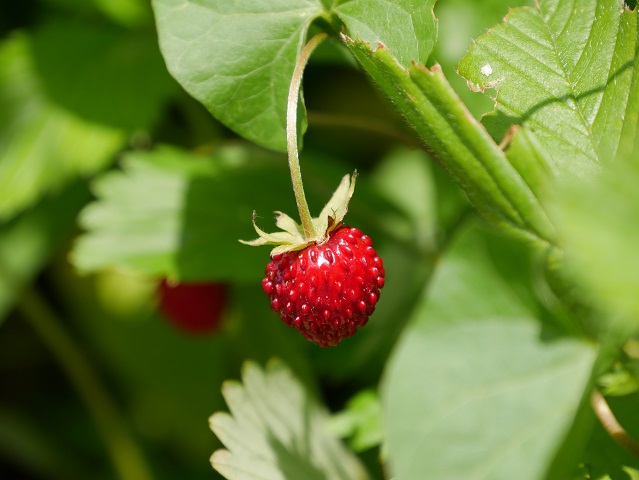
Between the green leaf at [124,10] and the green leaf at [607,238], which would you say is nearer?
the green leaf at [607,238]

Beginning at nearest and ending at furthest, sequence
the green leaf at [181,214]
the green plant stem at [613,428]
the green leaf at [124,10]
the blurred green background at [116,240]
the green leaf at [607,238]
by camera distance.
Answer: the green leaf at [607,238] → the green plant stem at [613,428] → the green leaf at [181,214] → the blurred green background at [116,240] → the green leaf at [124,10]

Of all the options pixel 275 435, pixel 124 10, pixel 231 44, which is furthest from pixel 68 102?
pixel 275 435

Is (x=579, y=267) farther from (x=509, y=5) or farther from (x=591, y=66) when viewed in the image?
(x=509, y=5)

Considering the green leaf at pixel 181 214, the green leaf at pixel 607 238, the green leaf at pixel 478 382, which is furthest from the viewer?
the green leaf at pixel 181 214

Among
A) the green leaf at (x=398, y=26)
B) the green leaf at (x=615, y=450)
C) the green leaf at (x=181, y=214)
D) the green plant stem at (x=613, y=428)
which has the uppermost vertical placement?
the green leaf at (x=398, y=26)

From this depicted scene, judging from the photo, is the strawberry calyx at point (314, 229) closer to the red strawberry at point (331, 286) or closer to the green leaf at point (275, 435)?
the red strawberry at point (331, 286)

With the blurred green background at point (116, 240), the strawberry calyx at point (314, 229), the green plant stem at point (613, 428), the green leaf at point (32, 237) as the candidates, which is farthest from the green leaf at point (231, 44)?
the green leaf at point (32, 237)

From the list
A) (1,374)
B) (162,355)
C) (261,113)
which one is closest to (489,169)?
(261,113)
